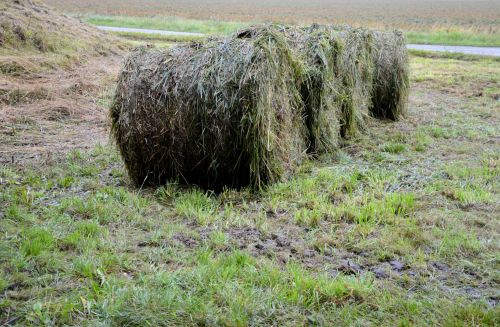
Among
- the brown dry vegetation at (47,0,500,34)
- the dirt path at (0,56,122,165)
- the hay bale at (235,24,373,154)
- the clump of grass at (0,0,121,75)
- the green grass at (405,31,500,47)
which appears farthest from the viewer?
the brown dry vegetation at (47,0,500,34)

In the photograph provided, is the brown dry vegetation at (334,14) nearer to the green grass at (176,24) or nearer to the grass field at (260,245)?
the green grass at (176,24)

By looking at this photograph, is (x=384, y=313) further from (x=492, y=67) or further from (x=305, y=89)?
(x=492, y=67)

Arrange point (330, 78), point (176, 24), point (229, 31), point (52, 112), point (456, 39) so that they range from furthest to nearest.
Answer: point (176, 24) < point (456, 39) < point (229, 31) < point (52, 112) < point (330, 78)

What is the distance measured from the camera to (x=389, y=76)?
31.6 feet

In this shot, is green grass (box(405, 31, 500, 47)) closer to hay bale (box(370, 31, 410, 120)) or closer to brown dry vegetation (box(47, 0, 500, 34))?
brown dry vegetation (box(47, 0, 500, 34))

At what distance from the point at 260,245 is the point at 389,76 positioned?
6.13 m

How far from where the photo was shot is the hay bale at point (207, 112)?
555 cm

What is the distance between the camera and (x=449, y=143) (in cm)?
796

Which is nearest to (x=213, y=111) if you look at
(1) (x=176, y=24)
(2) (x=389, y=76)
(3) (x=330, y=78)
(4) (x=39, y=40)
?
(3) (x=330, y=78)

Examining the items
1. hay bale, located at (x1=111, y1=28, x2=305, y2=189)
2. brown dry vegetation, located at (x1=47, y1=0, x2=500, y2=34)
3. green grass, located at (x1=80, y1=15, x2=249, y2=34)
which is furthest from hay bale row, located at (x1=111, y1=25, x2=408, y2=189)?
brown dry vegetation, located at (x1=47, y1=0, x2=500, y2=34)

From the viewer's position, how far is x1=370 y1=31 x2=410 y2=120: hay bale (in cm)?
950

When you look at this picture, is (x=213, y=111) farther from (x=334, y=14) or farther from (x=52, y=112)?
(x=334, y=14)

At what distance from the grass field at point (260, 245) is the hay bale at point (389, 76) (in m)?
2.56

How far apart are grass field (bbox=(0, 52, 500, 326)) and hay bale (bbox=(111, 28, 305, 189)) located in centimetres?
29
